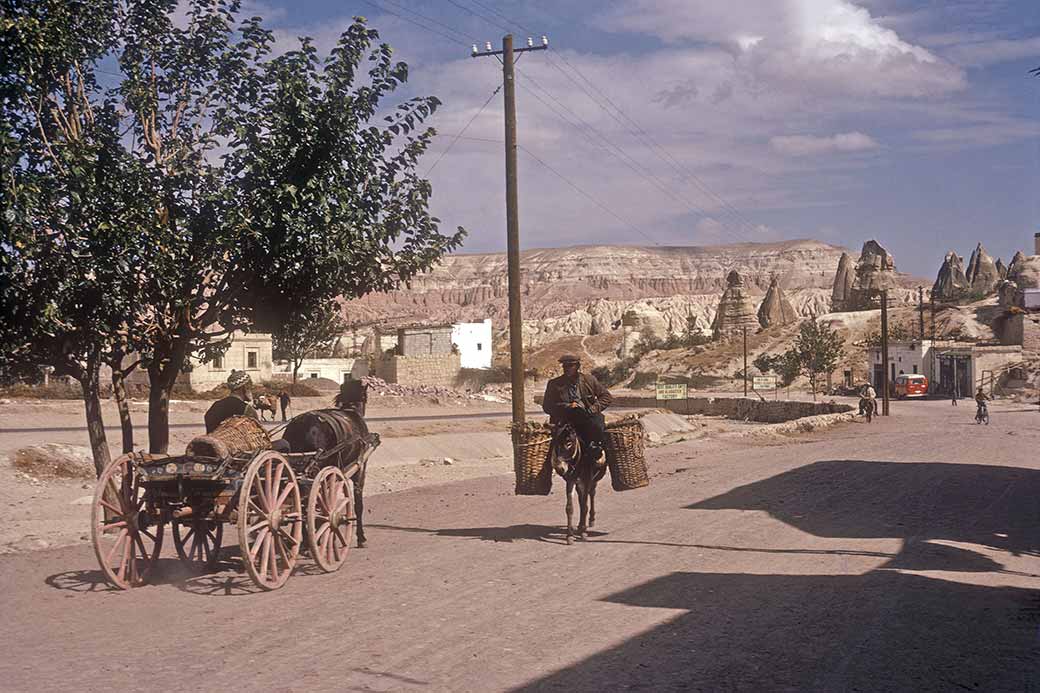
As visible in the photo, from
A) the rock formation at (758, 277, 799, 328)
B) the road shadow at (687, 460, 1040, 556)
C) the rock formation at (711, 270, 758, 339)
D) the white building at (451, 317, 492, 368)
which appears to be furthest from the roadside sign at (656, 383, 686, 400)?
the rock formation at (758, 277, 799, 328)

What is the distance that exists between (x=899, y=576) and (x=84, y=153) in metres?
9.55

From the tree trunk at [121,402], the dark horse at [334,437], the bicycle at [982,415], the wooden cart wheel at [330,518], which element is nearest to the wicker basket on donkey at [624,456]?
the dark horse at [334,437]

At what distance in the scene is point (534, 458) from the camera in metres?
12.4

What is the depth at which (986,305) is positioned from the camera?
103250 mm

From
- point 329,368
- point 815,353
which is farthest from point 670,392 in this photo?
point 329,368

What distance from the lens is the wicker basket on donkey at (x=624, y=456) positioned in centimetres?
1248

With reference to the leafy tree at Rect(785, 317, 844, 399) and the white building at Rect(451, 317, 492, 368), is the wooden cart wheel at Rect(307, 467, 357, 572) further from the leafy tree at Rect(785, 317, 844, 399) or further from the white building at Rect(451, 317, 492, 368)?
the white building at Rect(451, 317, 492, 368)

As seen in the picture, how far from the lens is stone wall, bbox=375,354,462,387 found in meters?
78.5

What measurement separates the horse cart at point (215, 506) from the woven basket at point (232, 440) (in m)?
0.03

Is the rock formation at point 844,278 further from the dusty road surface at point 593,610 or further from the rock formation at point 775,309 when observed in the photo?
the dusty road surface at point 593,610

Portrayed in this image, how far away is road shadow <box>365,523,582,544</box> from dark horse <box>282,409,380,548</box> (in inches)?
75.1

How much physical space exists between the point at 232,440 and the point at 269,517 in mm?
991

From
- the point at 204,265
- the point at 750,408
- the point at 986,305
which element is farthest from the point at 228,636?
the point at 986,305

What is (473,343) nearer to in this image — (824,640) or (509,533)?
(509,533)
